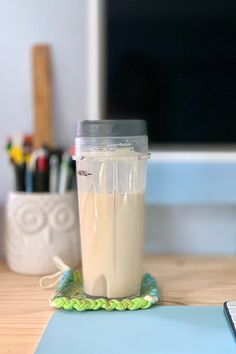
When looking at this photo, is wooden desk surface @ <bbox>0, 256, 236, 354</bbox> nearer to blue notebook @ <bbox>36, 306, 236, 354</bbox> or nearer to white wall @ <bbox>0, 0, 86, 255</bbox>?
blue notebook @ <bbox>36, 306, 236, 354</bbox>

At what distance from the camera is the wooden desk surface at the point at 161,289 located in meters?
0.50

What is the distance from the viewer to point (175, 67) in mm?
745

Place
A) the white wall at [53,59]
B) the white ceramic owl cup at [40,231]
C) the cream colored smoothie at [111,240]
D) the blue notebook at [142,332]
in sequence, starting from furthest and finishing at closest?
1. the white wall at [53,59]
2. the white ceramic owl cup at [40,231]
3. the cream colored smoothie at [111,240]
4. the blue notebook at [142,332]

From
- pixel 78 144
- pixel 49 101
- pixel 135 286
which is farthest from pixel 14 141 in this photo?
pixel 135 286

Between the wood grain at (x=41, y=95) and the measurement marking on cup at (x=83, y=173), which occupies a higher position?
the wood grain at (x=41, y=95)

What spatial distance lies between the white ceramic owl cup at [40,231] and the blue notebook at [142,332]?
0.58ft

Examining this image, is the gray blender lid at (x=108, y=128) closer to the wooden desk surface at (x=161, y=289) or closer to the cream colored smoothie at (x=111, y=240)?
the cream colored smoothie at (x=111, y=240)

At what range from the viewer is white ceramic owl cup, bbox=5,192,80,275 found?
2.34ft

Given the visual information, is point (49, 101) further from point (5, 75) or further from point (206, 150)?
point (206, 150)

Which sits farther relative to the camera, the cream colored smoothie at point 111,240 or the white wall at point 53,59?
the white wall at point 53,59

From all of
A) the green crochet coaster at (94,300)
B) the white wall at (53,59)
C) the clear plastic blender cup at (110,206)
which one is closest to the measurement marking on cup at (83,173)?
the clear plastic blender cup at (110,206)

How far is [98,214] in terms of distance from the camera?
572mm

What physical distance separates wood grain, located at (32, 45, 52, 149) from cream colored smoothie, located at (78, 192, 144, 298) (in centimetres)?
25

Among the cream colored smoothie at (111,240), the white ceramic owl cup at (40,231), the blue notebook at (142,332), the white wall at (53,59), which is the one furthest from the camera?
the white wall at (53,59)
